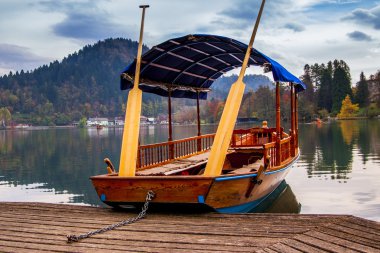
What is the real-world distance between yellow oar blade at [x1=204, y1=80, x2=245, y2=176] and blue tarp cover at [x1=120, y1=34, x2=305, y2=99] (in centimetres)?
142

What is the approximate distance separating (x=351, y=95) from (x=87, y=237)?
10462 centimetres

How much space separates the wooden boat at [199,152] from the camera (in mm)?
8109

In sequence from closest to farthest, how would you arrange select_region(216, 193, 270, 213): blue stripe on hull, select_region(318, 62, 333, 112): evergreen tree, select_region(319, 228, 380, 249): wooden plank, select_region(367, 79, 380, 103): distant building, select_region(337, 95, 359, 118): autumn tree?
select_region(319, 228, 380, 249): wooden plank → select_region(216, 193, 270, 213): blue stripe on hull → select_region(337, 95, 359, 118): autumn tree → select_region(318, 62, 333, 112): evergreen tree → select_region(367, 79, 380, 103): distant building

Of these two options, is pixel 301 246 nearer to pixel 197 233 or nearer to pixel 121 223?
pixel 197 233

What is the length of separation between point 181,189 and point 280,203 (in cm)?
658

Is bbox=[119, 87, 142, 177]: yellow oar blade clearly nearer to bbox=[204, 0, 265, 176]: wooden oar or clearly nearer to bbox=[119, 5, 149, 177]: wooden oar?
bbox=[119, 5, 149, 177]: wooden oar

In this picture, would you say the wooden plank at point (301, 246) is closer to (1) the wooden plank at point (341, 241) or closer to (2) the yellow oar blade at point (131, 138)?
(1) the wooden plank at point (341, 241)

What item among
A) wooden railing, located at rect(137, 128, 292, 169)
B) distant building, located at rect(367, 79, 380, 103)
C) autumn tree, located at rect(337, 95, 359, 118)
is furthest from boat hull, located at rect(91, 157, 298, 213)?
distant building, located at rect(367, 79, 380, 103)

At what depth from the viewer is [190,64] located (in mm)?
12773

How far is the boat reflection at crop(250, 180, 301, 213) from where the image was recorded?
40.5 ft

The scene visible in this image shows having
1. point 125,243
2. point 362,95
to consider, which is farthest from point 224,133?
point 362,95

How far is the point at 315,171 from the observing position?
69.1 feet

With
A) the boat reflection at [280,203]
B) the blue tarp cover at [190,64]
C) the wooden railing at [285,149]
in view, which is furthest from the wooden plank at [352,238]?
the wooden railing at [285,149]

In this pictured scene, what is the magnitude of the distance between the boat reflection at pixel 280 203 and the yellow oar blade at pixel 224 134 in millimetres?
3378
